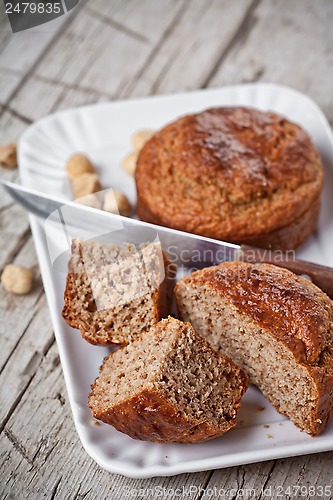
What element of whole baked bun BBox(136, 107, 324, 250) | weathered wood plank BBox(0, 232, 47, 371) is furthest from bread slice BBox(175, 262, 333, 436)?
weathered wood plank BBox(0, 232, 47, 371)

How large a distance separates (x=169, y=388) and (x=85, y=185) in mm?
1614

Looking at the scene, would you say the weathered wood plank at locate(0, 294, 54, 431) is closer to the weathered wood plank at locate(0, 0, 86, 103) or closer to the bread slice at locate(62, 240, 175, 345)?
the bread slice at locate(62, 240, 175, 345)

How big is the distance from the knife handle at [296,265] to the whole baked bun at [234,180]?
6.7 inches

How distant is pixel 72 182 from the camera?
4.09 m

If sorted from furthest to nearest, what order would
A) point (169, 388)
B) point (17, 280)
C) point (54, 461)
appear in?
point (17, 280) → point (54, 461) → point (169, 388)

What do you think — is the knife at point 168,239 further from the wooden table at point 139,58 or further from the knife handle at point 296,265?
the wooden table at point 139,58

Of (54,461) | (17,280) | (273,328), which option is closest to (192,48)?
(17,280)

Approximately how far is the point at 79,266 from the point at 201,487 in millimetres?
1143

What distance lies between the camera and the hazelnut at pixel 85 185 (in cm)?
395

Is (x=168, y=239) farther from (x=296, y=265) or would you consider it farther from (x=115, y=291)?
(x=296, y=265)

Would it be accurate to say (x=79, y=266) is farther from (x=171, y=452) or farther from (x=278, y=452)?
(x=278, y=452)

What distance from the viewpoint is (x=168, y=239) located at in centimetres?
352

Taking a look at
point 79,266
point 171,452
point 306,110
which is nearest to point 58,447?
point 171,452

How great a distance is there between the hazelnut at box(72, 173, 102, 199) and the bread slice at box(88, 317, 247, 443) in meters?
1.23
